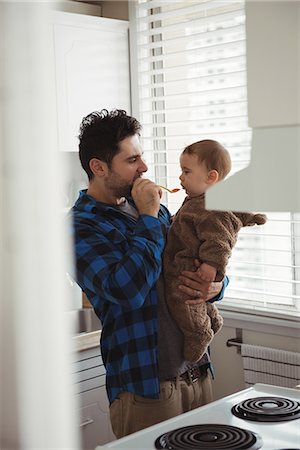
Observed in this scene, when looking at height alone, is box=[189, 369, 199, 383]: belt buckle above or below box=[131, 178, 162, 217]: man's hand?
below

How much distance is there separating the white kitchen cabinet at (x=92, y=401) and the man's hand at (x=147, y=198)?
86 centimetres

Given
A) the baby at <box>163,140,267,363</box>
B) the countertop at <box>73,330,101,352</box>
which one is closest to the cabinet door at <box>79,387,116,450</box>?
the countertop at <box>73,330,101,352</box>

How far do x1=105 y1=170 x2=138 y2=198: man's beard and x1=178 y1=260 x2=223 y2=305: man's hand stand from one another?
0.26 meters

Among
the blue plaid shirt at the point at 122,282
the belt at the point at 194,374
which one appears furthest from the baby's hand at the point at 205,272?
the belt at the point at 194,374

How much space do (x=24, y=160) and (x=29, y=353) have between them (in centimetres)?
11

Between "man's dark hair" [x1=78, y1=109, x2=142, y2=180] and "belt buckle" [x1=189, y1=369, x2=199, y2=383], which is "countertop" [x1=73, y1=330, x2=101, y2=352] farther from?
"man's dark hair" [x1=78, y1=109, x2=142, y2=180]

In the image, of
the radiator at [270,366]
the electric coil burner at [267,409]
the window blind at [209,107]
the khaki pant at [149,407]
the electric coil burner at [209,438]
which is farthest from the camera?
the window blind at [209,107]

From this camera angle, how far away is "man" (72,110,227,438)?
1614 mm

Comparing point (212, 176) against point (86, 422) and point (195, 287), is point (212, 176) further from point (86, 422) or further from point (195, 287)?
point (86, 422)

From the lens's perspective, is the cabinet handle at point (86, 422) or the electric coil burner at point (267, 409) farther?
the cabinet handle at point (86, 422)

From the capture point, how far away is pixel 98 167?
177 centimetres

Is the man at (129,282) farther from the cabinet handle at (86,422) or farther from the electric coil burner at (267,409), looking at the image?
the cabinet handle at (86,422)

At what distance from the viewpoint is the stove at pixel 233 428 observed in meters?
1.24

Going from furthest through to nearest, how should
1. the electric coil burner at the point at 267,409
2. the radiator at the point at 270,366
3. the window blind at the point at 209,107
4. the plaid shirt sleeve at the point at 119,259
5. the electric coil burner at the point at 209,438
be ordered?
the window blind at the point at 209,107 < the radiator at the point at 270,366 < the plaid shirt sleeve at the point at 119,259 < the electric coil burner at the point at 267,409 < the electric coil burner at the point at 209,438
